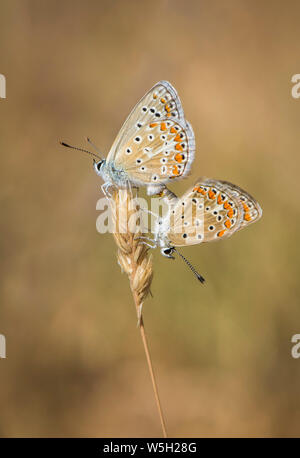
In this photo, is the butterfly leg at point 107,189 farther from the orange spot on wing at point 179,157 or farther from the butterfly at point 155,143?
the orange spot on wing at point 179,157

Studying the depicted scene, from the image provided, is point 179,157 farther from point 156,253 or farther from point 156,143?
point 156,253

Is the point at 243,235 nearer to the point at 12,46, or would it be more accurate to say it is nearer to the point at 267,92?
the point at 267,92

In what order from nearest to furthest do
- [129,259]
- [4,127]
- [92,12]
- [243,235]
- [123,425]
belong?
[129,259] < [123,425] < [243,235] < [4,127] < [92,12]

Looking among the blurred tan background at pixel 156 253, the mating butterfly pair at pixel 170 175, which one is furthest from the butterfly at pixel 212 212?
the blurred tan background at pixel 156 253

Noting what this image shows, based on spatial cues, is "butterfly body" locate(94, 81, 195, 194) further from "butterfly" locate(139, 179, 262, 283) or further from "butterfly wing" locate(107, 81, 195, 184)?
"butterfly" locate(139, 179, 262, 283)

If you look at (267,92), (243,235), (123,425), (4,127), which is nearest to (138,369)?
(123,425)

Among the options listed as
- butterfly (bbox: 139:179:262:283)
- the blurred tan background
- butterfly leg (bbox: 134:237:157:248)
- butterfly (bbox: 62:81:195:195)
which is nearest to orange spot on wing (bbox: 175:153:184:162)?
butterfly (bbox: 62:81:195:195)
